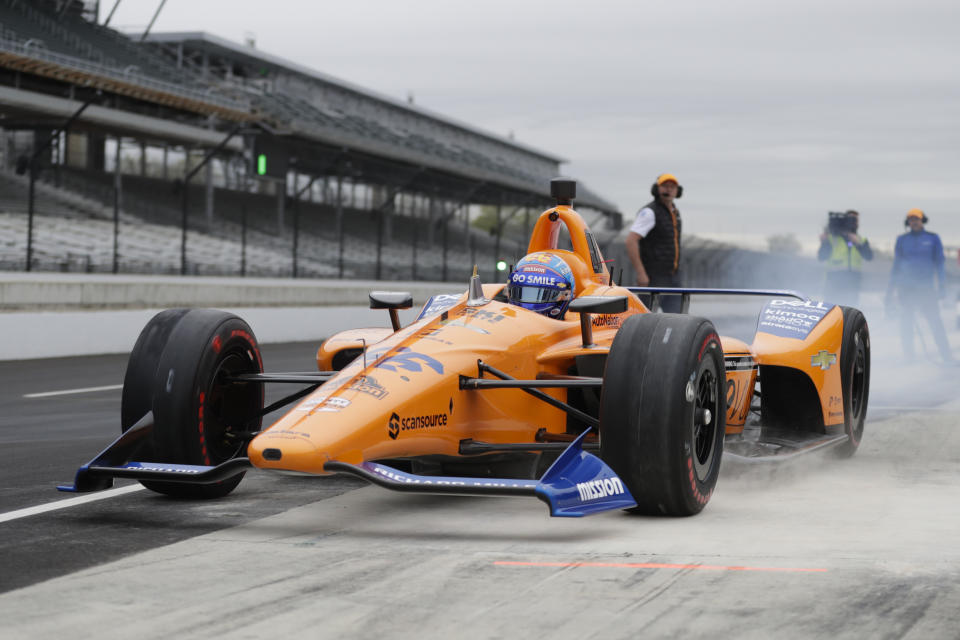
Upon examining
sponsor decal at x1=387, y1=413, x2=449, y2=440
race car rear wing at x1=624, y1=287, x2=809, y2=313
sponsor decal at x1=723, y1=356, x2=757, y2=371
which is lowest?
sponsor decal at x1=387, y1=413, x2=449, y2=440

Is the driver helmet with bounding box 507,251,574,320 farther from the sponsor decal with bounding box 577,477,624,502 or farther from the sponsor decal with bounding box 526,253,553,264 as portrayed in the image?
the sponsor decal with bounding box 577,477,624,502

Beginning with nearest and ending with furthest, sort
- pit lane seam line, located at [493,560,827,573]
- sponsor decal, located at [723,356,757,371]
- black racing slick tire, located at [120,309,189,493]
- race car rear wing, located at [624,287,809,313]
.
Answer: pit lane seam line, located at [493,560,827,573], black racing slick tire, located at [120,309,189,493], sponsor decal, located at [723,356,757,371], race car rear wing, located at [624,287,809,313]

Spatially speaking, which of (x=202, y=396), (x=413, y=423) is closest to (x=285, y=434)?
(x=413, y=423)

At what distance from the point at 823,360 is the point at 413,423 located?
10.7 ft

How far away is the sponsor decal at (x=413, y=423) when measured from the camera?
522 centimetres

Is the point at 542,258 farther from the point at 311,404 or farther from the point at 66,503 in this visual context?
the point at 66,503

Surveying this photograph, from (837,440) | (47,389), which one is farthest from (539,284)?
(47,389)

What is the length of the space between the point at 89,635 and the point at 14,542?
148 centimetres

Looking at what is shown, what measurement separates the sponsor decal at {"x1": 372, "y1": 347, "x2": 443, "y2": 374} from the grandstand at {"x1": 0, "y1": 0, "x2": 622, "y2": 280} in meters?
17.1

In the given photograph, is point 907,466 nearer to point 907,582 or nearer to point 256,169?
point 907,582

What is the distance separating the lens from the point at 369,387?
5332mm

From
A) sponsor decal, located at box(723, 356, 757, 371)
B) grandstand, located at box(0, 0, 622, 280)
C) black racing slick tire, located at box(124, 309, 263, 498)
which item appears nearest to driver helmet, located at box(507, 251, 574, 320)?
sponsor decal, located at box(723, 356, 757, 371)

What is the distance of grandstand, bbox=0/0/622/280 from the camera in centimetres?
2934

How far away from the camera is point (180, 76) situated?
3912cm
